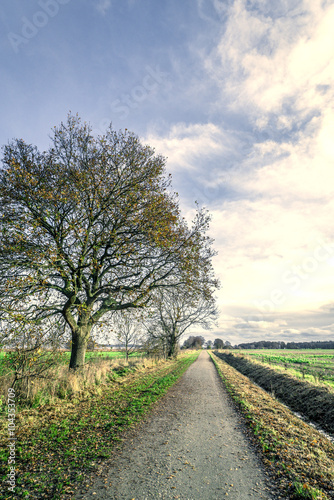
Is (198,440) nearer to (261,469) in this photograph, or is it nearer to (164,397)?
(261,469)

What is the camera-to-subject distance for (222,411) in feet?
34.0

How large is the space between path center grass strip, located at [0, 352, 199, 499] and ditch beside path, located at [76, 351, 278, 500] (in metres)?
0.53

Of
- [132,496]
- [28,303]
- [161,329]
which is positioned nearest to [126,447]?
[132,496]

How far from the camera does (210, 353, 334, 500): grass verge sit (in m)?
4.81

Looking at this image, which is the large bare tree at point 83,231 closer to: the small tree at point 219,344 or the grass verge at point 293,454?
the grass verge at point 293,454

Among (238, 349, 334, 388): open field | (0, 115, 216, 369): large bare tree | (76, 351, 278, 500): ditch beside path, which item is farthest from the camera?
(238, 349, 334, 388): open field

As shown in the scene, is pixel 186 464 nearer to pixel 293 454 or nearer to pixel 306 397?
pixel 293 454

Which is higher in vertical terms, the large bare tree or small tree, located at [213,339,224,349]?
the large bare tree

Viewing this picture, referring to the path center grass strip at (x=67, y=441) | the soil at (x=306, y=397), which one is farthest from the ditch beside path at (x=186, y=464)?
the soil at (x=306, y=397)

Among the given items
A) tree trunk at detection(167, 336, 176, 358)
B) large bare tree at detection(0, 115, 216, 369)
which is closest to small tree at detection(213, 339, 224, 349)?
tree trunk at detection(167, 336, 176, 358)

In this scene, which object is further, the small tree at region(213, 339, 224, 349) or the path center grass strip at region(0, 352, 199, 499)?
the small tree at region(213, 339, 224, 349)

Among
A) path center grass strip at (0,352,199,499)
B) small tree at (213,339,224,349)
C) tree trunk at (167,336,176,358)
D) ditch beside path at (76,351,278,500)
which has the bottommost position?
small tree at (213,339,224,349)

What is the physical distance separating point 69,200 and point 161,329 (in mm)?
29427

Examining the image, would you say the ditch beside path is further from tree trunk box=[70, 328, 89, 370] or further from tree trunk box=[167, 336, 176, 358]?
tree trunk box=[167, 336, 176, 358]
